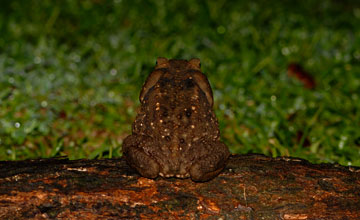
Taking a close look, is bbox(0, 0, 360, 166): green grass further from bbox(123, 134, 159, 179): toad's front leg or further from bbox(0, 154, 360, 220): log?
bbox(0, 154, 360, 220): log

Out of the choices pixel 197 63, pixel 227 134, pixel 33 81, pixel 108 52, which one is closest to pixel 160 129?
pixel 197 63

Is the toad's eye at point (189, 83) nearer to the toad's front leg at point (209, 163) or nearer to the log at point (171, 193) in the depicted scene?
the toad's front leg at point (209, 163)

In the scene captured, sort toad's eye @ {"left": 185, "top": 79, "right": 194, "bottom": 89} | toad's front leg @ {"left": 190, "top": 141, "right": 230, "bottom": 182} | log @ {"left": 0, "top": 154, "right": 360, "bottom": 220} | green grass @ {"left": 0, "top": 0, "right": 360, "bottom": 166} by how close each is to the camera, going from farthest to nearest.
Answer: green grass @ {"left": 0, "top": 0, "right": 360, "bottom": 166} → toad's eye @ {"left": 185, "top": 79, "right": 194, "bottom": 89} → toad's front leg @ {"left": 190, "top": 141, "right": 230, "bottom": 182} → log @ {"left": 0, "top": 154, "right": 360, "bottom": 220}

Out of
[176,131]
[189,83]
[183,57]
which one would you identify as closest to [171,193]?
[176,131]

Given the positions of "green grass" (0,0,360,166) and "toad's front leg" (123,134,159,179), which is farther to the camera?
"green grass" (0,0,360,166)

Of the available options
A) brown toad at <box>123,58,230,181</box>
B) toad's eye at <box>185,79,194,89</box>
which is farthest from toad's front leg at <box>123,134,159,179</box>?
toad's eye at <box>185,79,194,89</box>

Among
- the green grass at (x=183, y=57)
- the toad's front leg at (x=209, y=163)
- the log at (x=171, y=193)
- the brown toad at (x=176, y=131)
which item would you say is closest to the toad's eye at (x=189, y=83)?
the brown toad at (x=176, y=131)

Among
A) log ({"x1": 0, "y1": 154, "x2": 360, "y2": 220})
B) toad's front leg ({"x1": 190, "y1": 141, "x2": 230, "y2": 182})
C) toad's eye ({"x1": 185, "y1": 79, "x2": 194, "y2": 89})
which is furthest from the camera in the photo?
toad's eye ({"x1": 185, "y1": 79, "x2": 194, "y2": 89})

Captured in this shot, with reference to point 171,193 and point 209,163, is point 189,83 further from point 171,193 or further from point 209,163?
point 171,193
